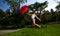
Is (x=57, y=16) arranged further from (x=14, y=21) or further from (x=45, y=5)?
(x=14, y=21)

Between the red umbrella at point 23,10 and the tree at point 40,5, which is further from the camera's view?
the tree at point 40,5

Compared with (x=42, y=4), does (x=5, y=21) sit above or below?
below

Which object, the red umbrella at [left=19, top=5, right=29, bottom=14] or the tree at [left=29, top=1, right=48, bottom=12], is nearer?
the red umbrella at [left=19, top=5, right=29, bottom=14]

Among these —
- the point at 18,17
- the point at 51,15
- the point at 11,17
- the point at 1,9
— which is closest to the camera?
the point at 18,17

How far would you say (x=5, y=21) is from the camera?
36.4m

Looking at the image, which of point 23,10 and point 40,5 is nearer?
point 23,10

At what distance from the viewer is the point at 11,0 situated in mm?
38656

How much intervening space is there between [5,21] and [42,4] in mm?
8129

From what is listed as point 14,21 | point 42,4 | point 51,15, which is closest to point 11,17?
point 14,21

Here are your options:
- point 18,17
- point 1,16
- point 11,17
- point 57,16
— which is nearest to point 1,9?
point 1,16

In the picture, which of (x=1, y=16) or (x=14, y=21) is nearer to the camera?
(x=14, y=21)

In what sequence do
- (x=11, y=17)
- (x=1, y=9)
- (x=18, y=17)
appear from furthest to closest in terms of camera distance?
(x=1, y=9), (x=11, y=17), (x=18, y=17)

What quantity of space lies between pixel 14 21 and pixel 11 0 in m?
6.64

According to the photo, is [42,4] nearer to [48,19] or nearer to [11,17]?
[48,19]
